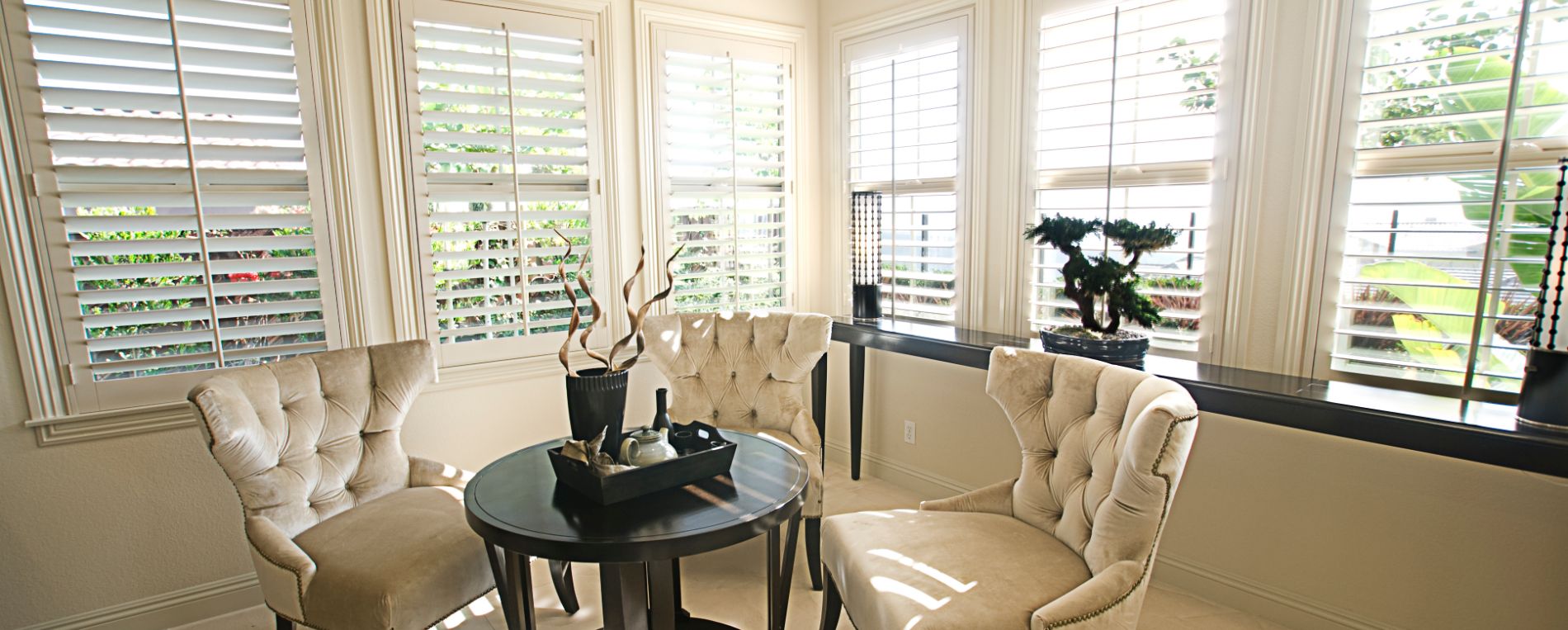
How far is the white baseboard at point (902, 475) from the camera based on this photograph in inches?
123

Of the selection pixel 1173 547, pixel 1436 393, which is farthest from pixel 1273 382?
pixel 1173 547

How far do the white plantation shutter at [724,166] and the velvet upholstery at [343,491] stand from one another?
1.34 metres

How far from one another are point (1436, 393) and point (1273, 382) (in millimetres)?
377

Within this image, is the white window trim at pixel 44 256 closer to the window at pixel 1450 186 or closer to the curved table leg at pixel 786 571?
the curved table leg at pixel 786 571

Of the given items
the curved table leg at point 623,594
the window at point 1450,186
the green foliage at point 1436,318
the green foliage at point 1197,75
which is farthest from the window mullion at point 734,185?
the green foliage at point 1436,318

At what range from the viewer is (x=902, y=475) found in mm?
3346

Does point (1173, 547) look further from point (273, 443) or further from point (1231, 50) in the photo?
point (273, 443)

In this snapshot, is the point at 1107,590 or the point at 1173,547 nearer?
the point at 1107,590

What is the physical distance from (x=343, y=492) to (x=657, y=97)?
199cm

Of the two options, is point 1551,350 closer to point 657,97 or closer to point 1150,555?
point 1150,555

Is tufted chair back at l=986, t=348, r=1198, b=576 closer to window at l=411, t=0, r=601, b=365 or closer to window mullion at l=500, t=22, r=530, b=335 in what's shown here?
window at l=411, t=0, r=601, b=365

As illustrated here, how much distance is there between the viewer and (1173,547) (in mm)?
2393

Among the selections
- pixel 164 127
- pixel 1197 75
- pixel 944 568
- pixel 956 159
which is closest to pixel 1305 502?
pixel 944 568

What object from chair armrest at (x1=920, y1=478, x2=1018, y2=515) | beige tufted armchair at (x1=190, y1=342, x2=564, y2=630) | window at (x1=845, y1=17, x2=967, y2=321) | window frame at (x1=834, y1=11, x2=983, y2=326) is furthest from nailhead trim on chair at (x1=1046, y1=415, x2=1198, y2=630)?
window at (x1=845, y1=17, x2=967, y2=321)
